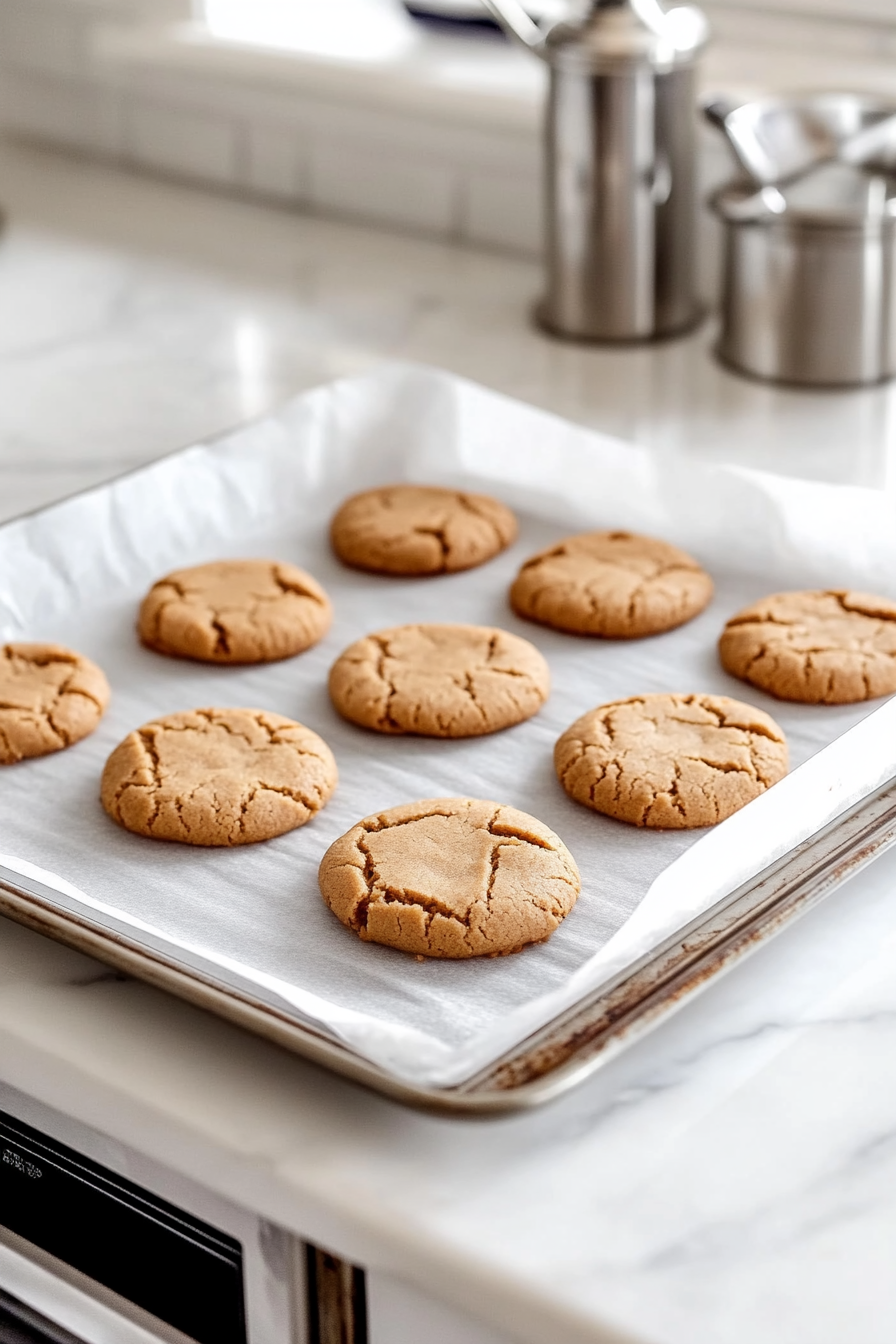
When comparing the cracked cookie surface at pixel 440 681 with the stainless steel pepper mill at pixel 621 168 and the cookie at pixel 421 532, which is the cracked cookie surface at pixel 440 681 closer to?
the cookie at pixel 421 532

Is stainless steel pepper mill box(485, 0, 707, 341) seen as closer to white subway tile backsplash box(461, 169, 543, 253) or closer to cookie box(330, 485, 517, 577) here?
white subway tile backsplash box(461, 169, 543, 253)

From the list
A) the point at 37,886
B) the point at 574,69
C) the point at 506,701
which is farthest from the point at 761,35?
the point at 37,886

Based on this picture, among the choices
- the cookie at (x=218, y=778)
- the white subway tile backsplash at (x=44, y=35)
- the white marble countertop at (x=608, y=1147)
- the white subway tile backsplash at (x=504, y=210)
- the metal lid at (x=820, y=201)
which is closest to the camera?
the white marble countertop at (x=608, y=1147)

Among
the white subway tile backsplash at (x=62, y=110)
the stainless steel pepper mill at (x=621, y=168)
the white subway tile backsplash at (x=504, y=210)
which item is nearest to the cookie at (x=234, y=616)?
the stainless steel pepper mill at (x=621, y=168)

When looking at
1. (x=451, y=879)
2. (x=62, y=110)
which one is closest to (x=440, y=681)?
(x=451, y=879)

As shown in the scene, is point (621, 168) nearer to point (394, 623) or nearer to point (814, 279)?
point (814, 279)

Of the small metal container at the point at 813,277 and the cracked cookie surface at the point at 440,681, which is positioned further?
the small metal container at the point at 813,277

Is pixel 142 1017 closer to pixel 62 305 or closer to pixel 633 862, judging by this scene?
pixel 633 862
